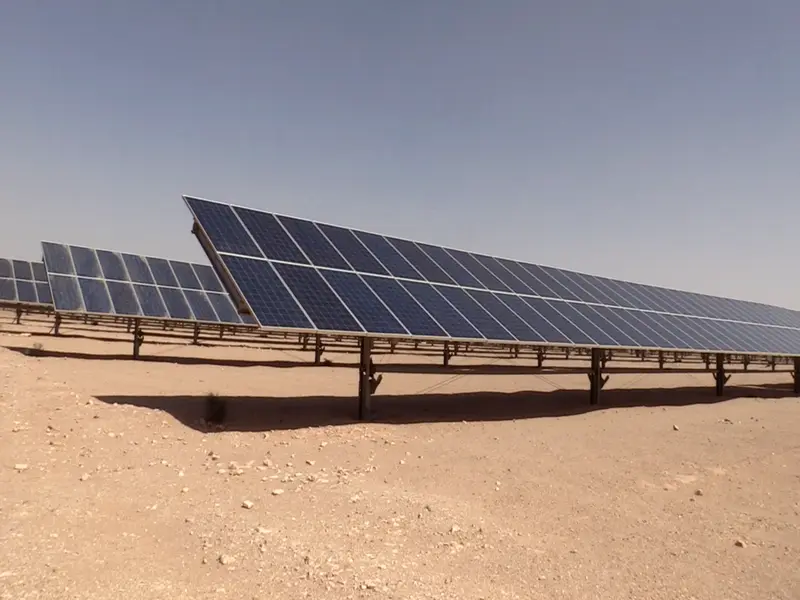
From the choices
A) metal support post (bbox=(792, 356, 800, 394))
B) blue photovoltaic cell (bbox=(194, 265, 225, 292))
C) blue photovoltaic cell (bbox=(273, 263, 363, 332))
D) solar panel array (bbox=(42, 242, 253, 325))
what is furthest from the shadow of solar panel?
metal support post (bbox=(792, 356, 800, 394))

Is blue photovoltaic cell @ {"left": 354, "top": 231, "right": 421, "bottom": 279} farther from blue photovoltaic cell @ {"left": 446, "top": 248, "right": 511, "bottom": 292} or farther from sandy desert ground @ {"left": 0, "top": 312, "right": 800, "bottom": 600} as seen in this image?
sandy desert ground @ {"left": 0, "top": 312, "right": 800, "bottom": 600}

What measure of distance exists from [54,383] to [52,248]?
15.9 metres

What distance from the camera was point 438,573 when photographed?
17.4 ft

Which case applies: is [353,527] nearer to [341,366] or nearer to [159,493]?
[159,493]

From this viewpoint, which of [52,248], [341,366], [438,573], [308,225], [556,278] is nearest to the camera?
[438,573]

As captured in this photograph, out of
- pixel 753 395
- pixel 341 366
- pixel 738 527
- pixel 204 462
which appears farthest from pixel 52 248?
pixel 753 395

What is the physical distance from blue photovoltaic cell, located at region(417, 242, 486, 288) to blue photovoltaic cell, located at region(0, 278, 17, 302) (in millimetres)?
32993

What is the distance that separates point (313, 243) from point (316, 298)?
3345 mm

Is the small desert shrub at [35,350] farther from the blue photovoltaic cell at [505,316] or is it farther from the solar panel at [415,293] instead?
the blue photovoltaic cell at [505,316]

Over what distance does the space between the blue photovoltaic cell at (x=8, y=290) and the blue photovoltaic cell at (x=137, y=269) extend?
14062 mm

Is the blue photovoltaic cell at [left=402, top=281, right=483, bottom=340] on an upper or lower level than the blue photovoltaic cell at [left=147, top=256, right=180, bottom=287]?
lower

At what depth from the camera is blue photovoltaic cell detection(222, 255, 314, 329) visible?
10883 millimetres

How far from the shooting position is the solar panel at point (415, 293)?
12.1 metres

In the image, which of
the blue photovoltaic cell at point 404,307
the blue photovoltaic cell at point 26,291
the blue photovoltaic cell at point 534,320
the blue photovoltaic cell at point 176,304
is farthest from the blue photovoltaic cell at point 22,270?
the blue photovoltaic cell at point 534,320
